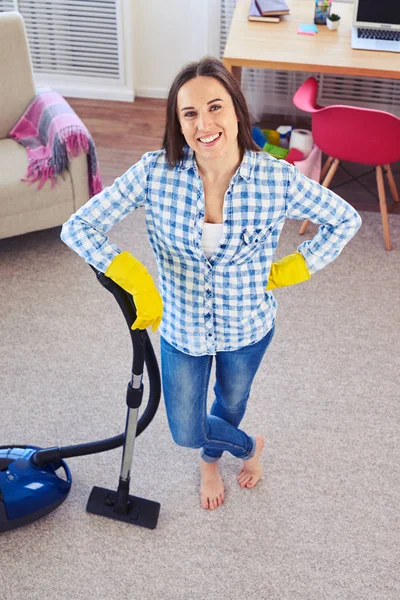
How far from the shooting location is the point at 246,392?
6.68 feet

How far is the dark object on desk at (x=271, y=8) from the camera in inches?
136

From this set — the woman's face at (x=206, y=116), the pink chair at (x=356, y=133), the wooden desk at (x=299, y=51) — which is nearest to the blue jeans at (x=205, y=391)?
the woman's face at (x=206, y=116)

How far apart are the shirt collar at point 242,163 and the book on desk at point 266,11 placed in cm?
205

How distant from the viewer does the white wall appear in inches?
161

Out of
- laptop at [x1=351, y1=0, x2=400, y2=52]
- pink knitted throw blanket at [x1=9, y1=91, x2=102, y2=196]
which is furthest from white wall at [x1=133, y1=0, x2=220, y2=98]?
pink knitted throw blanket at [x1=9, y1=91, x2=102, y2=196]

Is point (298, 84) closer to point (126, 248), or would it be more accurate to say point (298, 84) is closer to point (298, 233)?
point (298, 233)

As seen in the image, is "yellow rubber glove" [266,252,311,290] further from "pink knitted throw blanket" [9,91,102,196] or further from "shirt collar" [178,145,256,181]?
"pink knitted throw blanket" [9,91,102,196]

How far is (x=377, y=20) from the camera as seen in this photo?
3.37 m

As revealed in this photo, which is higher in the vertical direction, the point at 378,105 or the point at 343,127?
the point at 343,127

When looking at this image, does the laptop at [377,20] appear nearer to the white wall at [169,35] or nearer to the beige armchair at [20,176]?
the white wall at [169,35]

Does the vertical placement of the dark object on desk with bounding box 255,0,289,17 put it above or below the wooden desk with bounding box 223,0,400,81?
above

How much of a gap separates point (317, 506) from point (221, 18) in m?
2.84

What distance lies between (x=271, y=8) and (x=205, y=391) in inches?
87.7

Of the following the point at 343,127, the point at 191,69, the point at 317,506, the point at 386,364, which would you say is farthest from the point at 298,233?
the point at 191,69
